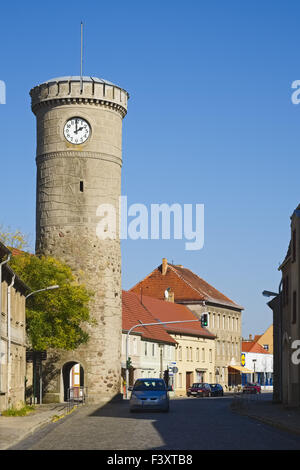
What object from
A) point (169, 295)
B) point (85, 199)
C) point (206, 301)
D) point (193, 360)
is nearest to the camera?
point (85, 199)

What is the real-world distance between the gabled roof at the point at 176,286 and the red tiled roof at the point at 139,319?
16.9 m

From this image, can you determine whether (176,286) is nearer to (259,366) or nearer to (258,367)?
Result: (258,367)

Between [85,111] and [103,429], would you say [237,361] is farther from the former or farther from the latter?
[103,429]

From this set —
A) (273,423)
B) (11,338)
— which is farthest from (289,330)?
(273,423)

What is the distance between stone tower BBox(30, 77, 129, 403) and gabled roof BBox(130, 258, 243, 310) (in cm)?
4583

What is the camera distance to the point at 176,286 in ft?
334

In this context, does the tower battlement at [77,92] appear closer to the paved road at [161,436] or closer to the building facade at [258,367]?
the paved road at [161,436]

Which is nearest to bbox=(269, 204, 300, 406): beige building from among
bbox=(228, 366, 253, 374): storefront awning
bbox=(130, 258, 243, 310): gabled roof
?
bbox=(130, 258, 243, 310): gabled roof

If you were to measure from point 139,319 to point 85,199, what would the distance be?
23948mm

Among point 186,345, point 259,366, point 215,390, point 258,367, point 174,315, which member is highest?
point 174,315

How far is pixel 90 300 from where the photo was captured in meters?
53.3

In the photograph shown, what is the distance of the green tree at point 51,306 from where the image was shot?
47.4m

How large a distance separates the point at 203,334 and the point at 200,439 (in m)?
74.5

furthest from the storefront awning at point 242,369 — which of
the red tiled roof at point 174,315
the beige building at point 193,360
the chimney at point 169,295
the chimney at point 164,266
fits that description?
the chimney at point 164,266
